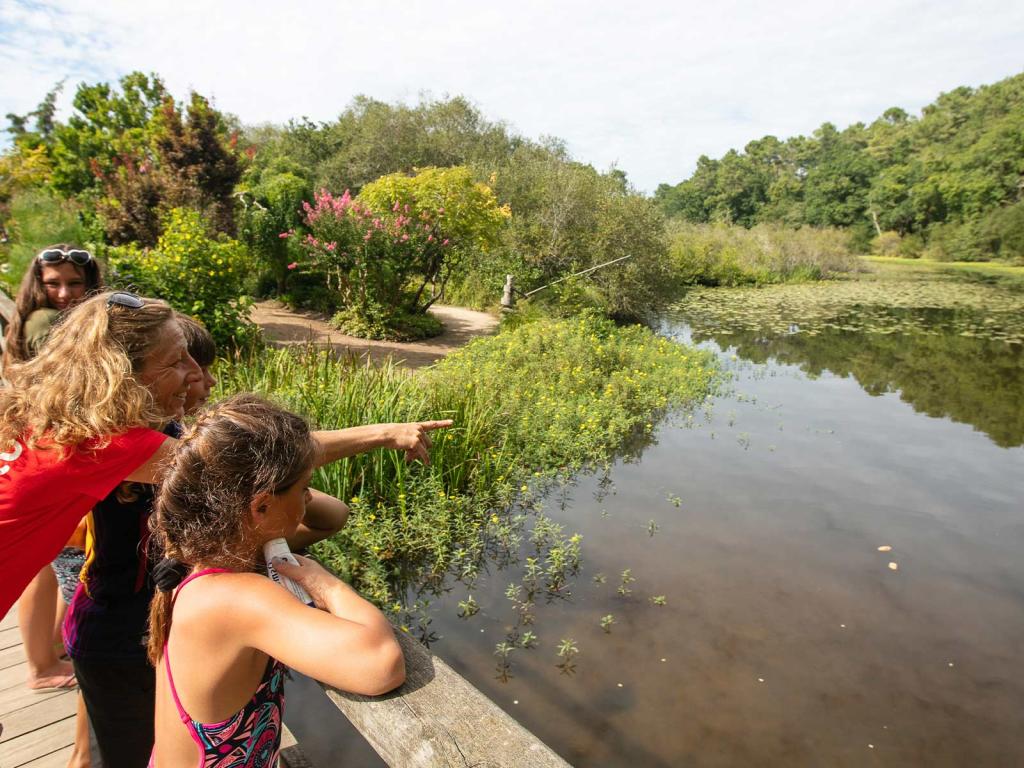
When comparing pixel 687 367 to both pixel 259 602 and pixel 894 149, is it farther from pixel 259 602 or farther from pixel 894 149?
pixel 894 149

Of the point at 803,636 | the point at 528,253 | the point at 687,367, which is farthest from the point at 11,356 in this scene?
the point at 528,253

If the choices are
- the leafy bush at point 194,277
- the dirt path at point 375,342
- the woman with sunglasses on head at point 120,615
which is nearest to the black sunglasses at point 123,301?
the woman with sunglasses on head at point 120,615

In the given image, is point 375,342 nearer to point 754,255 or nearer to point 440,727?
point 440,727

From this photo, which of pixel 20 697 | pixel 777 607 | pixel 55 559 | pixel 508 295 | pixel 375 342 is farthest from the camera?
pixel 508 295

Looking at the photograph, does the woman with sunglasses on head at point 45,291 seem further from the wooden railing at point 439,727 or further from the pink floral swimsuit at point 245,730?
the wooden railing at point 439,727

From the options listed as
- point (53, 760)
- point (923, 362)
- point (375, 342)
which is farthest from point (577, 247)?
point (53, 760)

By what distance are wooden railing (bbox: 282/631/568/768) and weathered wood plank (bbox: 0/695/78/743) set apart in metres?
1.79

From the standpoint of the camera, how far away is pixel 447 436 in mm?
4867

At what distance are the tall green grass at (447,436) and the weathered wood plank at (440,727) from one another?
2.52 meters

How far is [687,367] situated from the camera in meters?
9.96

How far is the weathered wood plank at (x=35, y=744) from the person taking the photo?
1.98m

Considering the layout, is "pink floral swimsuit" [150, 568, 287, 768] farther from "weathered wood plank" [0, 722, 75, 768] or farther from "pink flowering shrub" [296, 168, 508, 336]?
"pink flowering shrub" [296, 168, 508, 336]

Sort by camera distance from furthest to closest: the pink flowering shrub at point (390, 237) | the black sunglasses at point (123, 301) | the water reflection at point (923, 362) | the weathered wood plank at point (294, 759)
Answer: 1. the pink flowering shrub at point (390, 237)
2. the water reflection at point (923, 362)
3. the weathered wood plank at point (294, 759)
4. the black sunglasses at point (123, 301)

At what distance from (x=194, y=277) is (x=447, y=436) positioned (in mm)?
3848
